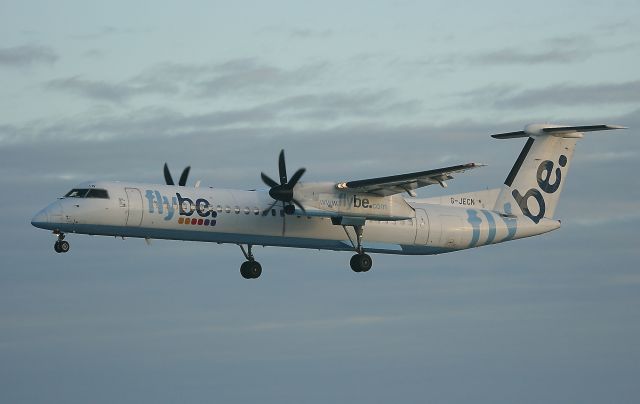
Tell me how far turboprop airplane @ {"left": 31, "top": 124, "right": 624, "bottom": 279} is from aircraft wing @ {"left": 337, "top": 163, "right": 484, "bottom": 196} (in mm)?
31

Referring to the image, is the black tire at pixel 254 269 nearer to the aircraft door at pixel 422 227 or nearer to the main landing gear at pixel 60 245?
the aircraft door at pixel 422 227

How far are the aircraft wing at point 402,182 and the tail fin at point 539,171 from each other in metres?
5.77

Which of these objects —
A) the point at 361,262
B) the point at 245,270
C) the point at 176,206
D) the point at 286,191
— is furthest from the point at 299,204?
the point at 245,270

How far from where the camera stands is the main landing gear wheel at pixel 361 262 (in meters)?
38.6

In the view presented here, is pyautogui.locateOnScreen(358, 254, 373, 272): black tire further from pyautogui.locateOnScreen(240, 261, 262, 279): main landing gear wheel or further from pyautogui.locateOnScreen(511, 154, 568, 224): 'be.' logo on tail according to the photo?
pyautogui.locateOnScreen(511, 154, 568, 224): 'be.' logo on tail

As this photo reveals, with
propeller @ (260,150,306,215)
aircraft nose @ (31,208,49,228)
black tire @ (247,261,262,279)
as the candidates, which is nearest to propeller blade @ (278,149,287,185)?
propeller @ (260,150,306,215)

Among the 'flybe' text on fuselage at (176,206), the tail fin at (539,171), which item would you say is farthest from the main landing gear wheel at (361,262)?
the tail fin at (539,171)

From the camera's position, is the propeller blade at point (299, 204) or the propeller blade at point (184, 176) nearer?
the propeller blade at point (299, 204)

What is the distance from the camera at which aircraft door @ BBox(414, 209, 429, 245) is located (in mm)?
39406

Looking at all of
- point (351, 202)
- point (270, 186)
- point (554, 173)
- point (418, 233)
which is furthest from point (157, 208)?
point (554, 173)

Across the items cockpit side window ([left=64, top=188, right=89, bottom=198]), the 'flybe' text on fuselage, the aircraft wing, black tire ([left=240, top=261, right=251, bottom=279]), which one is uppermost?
the aircraft wing

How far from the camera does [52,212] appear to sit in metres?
33.7

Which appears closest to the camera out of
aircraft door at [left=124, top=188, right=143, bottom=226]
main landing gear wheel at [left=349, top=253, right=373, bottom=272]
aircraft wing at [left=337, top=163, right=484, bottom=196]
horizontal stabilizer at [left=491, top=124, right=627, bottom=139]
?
aircraft door at [left=124, top=188, right=143, bottom=226]

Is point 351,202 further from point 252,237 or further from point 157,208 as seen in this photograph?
point 157,208
